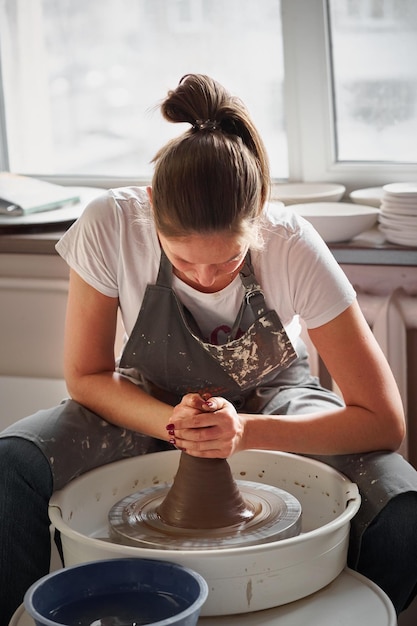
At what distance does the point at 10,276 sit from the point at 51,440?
88 cm

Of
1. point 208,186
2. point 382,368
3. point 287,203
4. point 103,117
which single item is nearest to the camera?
point 208,186

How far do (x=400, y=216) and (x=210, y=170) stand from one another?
0.78 metres

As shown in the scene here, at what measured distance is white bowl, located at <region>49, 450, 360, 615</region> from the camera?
1.36 metres

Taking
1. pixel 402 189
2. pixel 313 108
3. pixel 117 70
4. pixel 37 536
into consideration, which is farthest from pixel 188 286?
pixel 117 70

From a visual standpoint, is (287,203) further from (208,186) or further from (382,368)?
(208,186)

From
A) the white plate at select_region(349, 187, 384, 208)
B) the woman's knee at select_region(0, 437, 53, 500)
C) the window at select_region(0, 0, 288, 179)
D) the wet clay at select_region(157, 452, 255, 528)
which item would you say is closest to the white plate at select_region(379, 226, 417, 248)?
the white plate at select_region(349, 187, 384, 208)

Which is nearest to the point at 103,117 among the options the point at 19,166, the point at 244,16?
the point at 19,166

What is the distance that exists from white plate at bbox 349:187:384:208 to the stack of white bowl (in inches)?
6.3

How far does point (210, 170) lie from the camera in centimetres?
148

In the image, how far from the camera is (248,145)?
1.60 m

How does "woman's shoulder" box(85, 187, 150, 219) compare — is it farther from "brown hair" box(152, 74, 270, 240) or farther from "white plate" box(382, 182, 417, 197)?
"white plate" box(382, 182, 417, 197)

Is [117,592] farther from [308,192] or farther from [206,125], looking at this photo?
[308,192]

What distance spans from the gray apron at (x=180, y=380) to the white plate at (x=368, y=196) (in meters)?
0.66

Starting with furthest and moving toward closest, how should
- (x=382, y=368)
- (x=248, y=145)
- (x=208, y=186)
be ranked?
(x=382, y=368)
(x=248, y=145)
(x=208, y=186)
